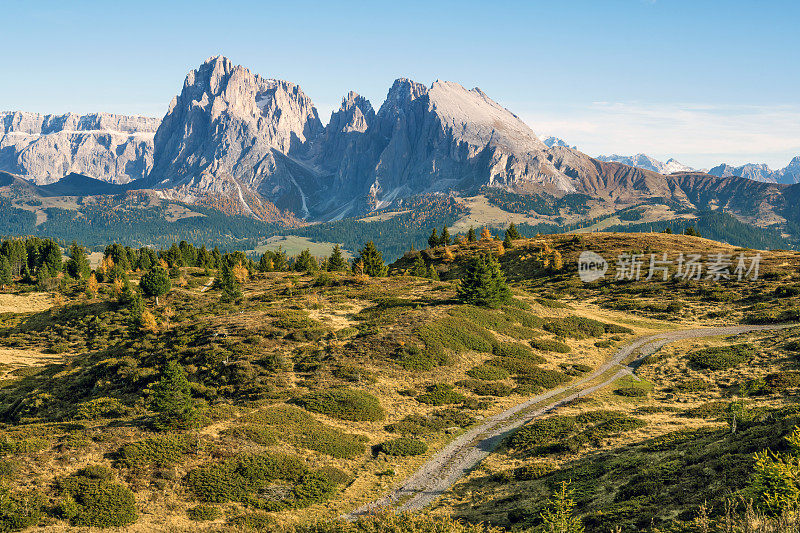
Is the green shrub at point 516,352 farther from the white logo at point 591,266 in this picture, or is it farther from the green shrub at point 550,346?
the white logo at point 591,266

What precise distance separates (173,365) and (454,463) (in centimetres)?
2151

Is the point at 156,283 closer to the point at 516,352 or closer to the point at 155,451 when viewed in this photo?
the point at 155,451

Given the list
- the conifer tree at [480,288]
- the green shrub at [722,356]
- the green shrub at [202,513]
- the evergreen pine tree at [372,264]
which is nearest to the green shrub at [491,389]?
the green shrub at [722,356]

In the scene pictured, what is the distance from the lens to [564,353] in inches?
2360

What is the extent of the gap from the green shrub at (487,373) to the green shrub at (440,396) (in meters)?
4.64

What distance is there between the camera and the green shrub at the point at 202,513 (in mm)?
25578

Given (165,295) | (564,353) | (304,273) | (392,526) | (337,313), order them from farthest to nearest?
1. (304,273)
2. (165,295)
3. (337,313)
4. (564,353)
5. (392,526)

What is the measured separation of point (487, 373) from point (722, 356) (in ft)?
87.5

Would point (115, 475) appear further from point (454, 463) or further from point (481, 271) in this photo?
point (481, 271)

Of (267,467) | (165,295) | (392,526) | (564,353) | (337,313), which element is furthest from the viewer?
(165,295)

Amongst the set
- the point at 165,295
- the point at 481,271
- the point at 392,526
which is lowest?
the point at 165,295

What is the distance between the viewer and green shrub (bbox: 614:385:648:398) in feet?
152

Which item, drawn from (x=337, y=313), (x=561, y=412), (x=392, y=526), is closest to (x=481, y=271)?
(x=337, y=313)

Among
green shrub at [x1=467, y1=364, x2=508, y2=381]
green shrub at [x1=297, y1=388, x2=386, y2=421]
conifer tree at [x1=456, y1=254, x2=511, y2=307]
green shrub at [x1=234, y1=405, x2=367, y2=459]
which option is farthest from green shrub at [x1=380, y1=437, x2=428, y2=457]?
conifer tree at [x1=456, y1=254, x2=511, y2=307]
